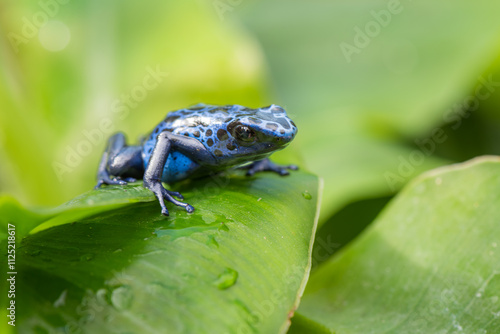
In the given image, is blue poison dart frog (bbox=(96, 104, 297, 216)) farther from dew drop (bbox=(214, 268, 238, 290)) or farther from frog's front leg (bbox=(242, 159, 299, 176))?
dew drop (bbox=(214, 268, 238, 290))

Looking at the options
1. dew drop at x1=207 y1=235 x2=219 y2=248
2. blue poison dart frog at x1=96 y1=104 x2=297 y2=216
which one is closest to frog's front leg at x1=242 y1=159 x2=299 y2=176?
blue poison dart frog at x1=96 y1=104 x2=297 y2=216

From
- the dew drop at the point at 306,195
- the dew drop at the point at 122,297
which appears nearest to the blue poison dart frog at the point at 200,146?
the dew drop at the point at 306,195

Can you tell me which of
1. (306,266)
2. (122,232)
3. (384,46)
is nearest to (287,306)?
(306,266)

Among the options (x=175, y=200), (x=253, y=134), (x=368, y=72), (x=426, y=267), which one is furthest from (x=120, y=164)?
(x=368, y=72)

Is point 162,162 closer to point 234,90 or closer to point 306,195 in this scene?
point 306,195

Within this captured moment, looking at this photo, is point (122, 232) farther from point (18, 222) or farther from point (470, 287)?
point (470, 287)
